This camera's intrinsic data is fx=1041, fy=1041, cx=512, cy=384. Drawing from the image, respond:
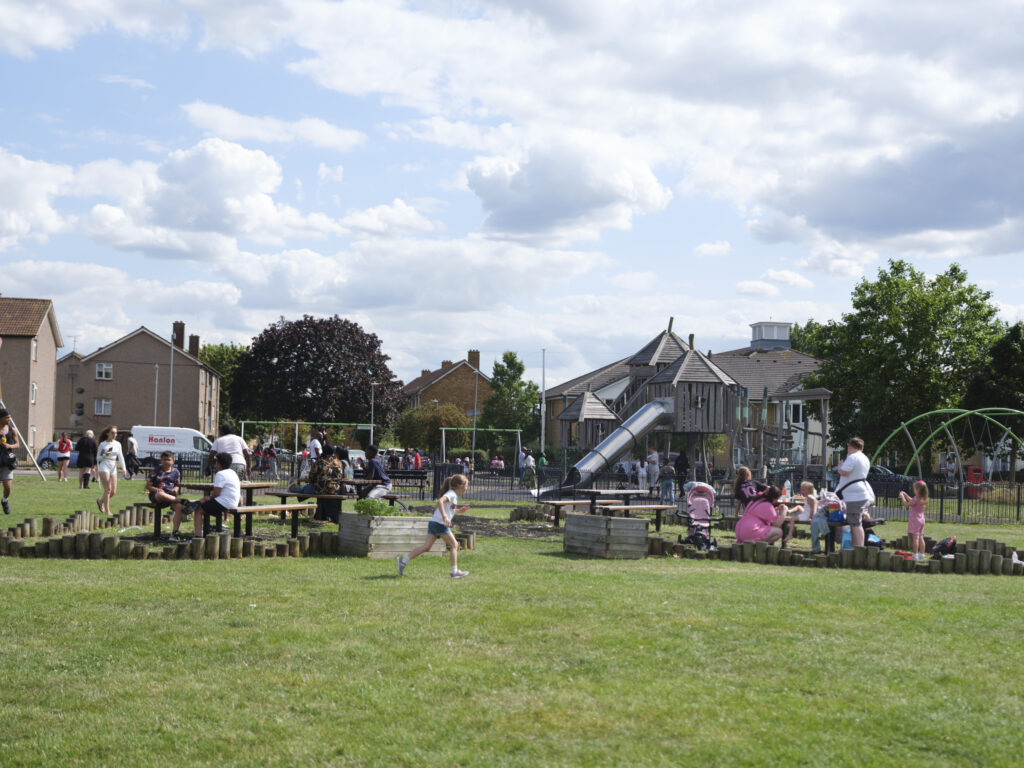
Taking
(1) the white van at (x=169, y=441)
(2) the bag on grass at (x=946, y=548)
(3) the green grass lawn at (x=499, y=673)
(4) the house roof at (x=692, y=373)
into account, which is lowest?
(3) the green grass lawn at (x=499, y=673)

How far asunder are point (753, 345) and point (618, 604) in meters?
96.5

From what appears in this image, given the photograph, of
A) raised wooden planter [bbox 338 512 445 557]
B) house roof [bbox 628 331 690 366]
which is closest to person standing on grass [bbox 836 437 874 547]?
raised wooden planter [bbox 338 512 445 557]

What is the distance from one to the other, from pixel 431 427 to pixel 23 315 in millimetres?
27991

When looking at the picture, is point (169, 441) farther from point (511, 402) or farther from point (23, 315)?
point (511, 402)

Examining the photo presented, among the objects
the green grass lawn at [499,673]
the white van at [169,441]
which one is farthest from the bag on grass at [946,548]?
the white van at [169,441]

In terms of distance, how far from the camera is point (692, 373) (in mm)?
39562

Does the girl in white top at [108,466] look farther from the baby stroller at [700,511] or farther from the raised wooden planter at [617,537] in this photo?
the baby stroller at [700,511]

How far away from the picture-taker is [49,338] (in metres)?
66.1

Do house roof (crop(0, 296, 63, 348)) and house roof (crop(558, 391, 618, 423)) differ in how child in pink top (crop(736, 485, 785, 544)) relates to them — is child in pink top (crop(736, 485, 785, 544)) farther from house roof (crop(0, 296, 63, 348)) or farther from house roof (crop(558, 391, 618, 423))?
house roof (crop(0, 296, 63, 348))

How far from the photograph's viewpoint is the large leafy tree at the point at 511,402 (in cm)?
8194

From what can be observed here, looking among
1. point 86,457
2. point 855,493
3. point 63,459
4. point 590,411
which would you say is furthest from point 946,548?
point 590,411

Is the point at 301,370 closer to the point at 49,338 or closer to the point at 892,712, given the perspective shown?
the point at 49,338

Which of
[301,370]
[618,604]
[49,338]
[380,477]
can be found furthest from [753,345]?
[618,604]

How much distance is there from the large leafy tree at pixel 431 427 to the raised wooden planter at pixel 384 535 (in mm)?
60904
